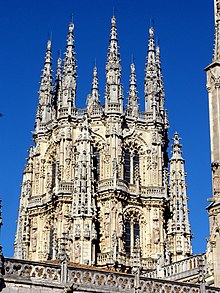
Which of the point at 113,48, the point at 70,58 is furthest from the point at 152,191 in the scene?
the point at 70,58

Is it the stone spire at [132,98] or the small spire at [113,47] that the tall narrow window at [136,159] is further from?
the small spire at [113,47]

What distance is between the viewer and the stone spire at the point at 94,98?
168ft

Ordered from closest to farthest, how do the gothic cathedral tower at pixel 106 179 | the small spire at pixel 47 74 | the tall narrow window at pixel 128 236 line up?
the gothic cathedral tower at pixel 106 179 < the tall narrow window at pixel 128 236 < the small spire at pixel 47 74

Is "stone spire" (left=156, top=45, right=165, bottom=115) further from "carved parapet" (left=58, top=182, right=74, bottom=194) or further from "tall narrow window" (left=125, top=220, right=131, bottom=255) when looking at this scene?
"carved parapet" (left=58, top=182, right=74, bottom=194)

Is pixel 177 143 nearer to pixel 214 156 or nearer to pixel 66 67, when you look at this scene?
pixel 66 67

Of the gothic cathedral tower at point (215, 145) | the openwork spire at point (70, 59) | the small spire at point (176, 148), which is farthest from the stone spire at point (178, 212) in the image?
the gothic cathedral tower at point (215, 145)

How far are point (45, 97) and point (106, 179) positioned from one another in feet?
31.9

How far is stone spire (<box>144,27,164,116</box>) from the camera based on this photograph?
52094 mm

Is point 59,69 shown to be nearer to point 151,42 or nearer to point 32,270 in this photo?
point 151,42

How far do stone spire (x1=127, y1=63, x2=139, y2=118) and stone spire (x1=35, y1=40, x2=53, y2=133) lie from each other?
244 inches

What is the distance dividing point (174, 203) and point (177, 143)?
4.04 meters

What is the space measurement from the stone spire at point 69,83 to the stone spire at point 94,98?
4.45 feet

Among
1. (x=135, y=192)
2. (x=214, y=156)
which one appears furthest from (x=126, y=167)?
(x=214, y=156)

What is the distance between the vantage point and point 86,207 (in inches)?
1761
